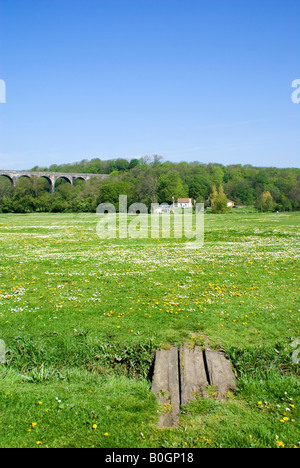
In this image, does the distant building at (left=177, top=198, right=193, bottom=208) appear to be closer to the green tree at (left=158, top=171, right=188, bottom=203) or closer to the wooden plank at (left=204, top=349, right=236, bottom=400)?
the green tree at (left=158, top=171, right=188, bottom=203)

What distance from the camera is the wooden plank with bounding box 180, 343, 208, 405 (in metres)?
6.94

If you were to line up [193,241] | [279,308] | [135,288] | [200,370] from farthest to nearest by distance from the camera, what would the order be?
[193,241] → [135,288] → [279,308] → [200,370]

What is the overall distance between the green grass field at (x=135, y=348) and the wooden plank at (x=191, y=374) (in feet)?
1.19

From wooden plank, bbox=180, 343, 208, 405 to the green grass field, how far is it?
364 millimetres

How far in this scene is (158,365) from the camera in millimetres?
7895

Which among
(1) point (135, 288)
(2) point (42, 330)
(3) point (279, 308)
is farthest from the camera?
(1) point (135, 288)

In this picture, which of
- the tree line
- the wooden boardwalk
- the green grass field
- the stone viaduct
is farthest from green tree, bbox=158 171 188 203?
the wooden boardwalk

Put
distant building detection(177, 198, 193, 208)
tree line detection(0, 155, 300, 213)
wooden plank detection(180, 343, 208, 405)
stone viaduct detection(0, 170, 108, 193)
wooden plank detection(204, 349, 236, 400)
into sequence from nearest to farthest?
wooden plank detection(180, 343, 208, 405)
wooden plank detection(204, 349, 236, 400)
tree line detection(0, 155, 300, 213)
distant building detection(177, 198, 193, 208)
stone viaduct detection(0, 170, 108, 193)

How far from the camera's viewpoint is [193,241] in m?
31.5

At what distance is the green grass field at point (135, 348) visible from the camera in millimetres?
5789

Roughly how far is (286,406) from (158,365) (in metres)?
2.72

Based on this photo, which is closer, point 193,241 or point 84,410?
point 84,410

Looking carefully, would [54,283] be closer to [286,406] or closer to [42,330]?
[42,330]
